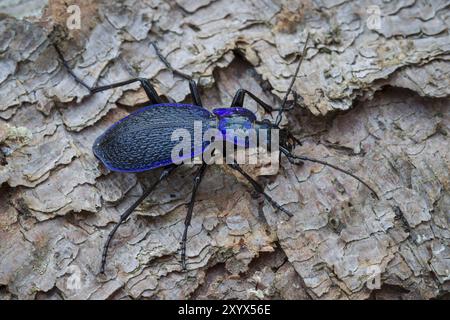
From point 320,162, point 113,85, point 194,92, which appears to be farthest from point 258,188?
point 113,85

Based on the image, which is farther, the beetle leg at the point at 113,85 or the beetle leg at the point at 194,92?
the beetle leg at the point at 194,92

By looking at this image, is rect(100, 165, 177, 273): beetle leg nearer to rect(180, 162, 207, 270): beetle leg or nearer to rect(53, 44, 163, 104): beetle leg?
rect(180, 162, 207, 270): beetle leg

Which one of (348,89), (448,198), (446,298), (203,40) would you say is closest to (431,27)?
(348,89)

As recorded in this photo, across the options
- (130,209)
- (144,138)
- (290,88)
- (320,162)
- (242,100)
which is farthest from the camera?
(242,100)

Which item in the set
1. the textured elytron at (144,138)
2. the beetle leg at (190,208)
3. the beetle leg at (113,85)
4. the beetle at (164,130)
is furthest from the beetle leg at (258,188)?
the beetle leg at (113,85)

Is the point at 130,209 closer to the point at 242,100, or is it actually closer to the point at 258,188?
the point at 258,188

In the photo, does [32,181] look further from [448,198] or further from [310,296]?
[448,198]

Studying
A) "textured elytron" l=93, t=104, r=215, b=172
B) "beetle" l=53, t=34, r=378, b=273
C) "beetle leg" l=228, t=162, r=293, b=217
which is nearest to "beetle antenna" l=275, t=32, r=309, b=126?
"beetle" l=53, t=34, r=378, b=273

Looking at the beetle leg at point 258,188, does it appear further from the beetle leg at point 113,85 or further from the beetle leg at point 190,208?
the beetle leg at point 113,85
